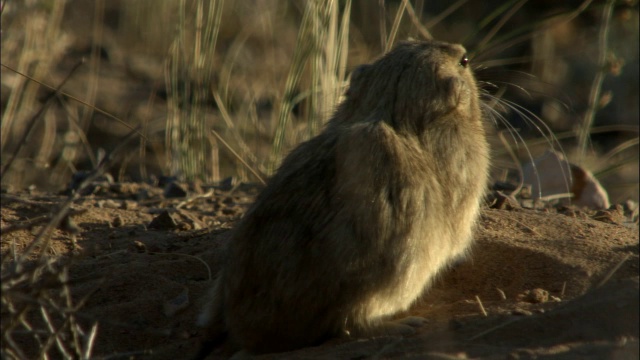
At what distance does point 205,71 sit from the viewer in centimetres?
595

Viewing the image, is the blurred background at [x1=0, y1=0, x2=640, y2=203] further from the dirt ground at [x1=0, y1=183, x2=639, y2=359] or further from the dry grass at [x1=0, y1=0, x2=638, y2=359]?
the dirt ground at [x1=0, y1=183, x2=639, y2=359]

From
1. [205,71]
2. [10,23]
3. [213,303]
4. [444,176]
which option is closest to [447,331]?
[444,176]

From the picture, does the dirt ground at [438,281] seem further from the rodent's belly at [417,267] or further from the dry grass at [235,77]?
the dry grass at [235,77]

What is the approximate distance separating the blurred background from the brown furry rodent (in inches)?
70.9

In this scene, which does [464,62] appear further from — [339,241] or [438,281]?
[339,241]

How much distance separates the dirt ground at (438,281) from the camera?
9.34 feet

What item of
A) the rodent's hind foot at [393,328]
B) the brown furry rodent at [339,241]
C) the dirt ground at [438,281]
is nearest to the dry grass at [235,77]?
the dirt ground at [438,281]

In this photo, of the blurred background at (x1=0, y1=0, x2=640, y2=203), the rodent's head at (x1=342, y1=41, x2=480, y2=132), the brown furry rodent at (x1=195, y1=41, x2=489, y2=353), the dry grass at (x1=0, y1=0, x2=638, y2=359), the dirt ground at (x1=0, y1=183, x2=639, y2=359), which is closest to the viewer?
the dirt ground at (x1=0, y1=183, x2=639, y2=359)

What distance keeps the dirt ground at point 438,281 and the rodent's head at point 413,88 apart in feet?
2.20

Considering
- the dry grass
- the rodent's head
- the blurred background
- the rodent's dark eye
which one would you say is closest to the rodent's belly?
the rodent's head

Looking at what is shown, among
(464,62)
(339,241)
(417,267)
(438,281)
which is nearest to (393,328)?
(417,267)

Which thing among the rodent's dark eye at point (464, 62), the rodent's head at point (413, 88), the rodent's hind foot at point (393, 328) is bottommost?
the rodent's hind foot at point (393, 328)

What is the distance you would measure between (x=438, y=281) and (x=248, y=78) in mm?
6835

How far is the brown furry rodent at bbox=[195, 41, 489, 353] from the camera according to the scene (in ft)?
→ 10.0
